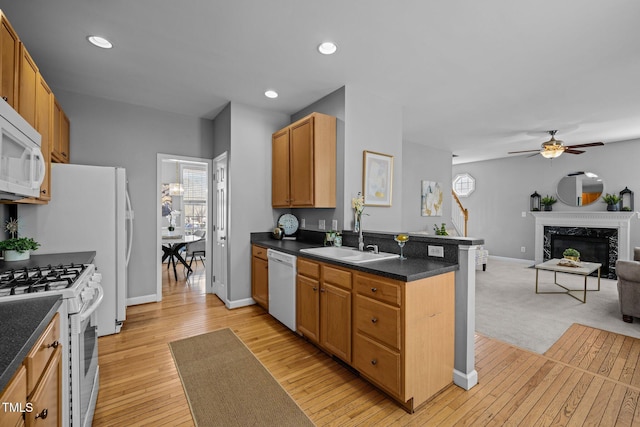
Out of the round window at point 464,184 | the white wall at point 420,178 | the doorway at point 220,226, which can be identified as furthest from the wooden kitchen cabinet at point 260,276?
the round window at point 464,184

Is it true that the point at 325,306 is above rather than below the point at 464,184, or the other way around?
below

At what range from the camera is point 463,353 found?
2133mm

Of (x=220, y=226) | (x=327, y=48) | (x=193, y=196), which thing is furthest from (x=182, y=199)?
(x=327, y=48)

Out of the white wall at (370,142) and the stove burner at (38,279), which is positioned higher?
the white wall at (370,142)

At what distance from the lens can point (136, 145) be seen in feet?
12.7

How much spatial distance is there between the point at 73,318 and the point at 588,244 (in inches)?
330

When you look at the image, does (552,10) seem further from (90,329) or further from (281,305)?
(90,329)

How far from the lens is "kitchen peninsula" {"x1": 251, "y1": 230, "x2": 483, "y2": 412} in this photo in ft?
6.09

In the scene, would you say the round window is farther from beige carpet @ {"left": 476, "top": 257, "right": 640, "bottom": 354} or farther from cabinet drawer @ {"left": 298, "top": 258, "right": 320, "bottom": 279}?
cabinet drawer @ {"left": 298, "top": 258, "right": 320, "bottom": 279}

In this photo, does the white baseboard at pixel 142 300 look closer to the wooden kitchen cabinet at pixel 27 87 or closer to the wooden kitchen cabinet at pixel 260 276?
the wooden kitchen cabinet at pixel 260 276

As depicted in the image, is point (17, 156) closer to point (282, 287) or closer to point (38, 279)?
point (38, 279)

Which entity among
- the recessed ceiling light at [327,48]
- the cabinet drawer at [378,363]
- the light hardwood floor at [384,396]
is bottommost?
the light hardwood floor at [384,396]

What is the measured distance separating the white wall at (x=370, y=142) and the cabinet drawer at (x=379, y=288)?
4.02 ft

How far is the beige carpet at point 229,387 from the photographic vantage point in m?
1.83
